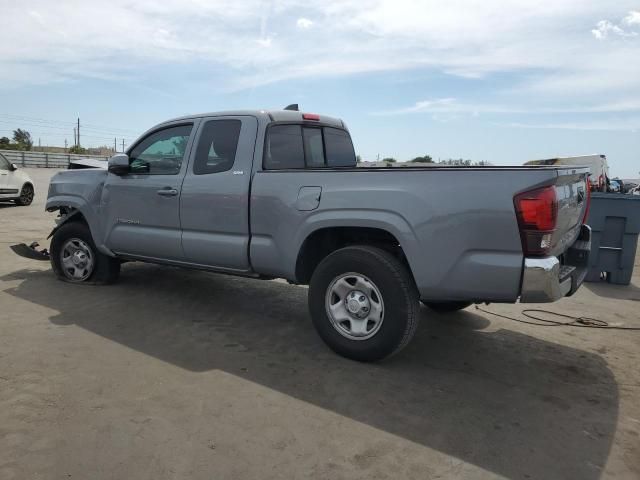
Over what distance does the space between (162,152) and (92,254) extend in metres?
1.59

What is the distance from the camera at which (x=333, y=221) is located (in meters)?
3.75

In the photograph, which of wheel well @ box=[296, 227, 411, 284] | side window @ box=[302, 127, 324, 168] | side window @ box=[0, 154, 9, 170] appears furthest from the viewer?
side window @ box=[0, 154, 9, 170]

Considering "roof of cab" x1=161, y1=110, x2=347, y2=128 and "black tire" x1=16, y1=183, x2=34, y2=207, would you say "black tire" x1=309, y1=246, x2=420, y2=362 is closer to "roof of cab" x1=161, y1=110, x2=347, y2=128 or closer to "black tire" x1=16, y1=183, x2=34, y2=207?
"roof of cab" x1=161, y1=110, x2=347, y2=128

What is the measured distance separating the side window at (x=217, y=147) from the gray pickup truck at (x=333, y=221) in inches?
0.5

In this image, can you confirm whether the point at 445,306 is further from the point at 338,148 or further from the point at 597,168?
the point at 597,168

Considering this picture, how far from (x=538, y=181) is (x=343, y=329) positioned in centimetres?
172

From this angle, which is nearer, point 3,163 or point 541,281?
point 541,281

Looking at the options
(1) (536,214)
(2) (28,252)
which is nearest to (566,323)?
(1) (536,214)

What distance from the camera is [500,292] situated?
Result: 10.5ft

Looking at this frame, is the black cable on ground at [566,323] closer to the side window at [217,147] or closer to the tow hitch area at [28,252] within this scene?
the side window at [217,147]

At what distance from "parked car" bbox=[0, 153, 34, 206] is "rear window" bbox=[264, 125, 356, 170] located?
39.4ft

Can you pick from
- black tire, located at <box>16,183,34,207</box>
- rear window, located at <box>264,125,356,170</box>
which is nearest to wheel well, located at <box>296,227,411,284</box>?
rear window, located at <box>264,125,356,170</box>

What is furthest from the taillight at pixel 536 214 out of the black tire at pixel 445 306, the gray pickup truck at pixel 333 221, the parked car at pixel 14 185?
the parked car at pixel 14 185

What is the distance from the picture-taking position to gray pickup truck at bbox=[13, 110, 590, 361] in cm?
315
